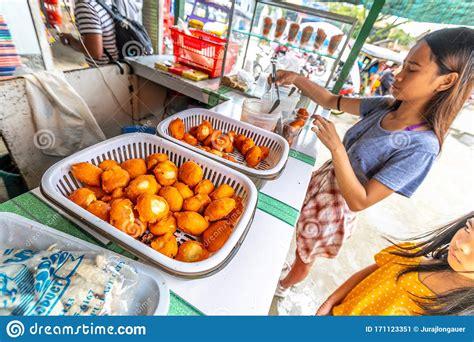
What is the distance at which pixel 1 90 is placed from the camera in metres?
1.09

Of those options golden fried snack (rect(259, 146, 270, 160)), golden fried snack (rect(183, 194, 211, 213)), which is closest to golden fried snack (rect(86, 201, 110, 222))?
golden fried snack (rect(183, 194, 211, 213))

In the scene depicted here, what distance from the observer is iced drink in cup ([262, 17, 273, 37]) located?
1921mm

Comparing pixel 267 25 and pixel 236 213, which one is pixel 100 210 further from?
pixel 267 25

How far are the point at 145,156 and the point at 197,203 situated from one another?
1.12ft

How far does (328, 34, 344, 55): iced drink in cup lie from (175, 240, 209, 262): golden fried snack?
6.11 ft

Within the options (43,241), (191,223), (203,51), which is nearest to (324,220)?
(191,223)

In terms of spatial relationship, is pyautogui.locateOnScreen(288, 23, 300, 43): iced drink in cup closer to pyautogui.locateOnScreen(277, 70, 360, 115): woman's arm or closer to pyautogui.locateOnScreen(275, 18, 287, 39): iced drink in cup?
pyautogui.locateOnScreen(275, 18, 287, 39): iced drink in cup

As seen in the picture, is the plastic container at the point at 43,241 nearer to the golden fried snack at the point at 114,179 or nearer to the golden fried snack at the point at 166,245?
the golden fried snack at the point at 166,245

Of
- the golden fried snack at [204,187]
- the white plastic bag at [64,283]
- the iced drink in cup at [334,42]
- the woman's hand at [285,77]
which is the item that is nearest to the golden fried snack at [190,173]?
the golden fried snack at [204,187]

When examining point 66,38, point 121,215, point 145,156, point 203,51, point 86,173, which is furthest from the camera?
point 203,51

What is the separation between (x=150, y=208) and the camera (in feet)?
2.03

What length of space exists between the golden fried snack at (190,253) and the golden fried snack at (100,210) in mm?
219

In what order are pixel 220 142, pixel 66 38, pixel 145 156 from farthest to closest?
pixel 66 38 < pixel 220 142 < pixel 145 156
